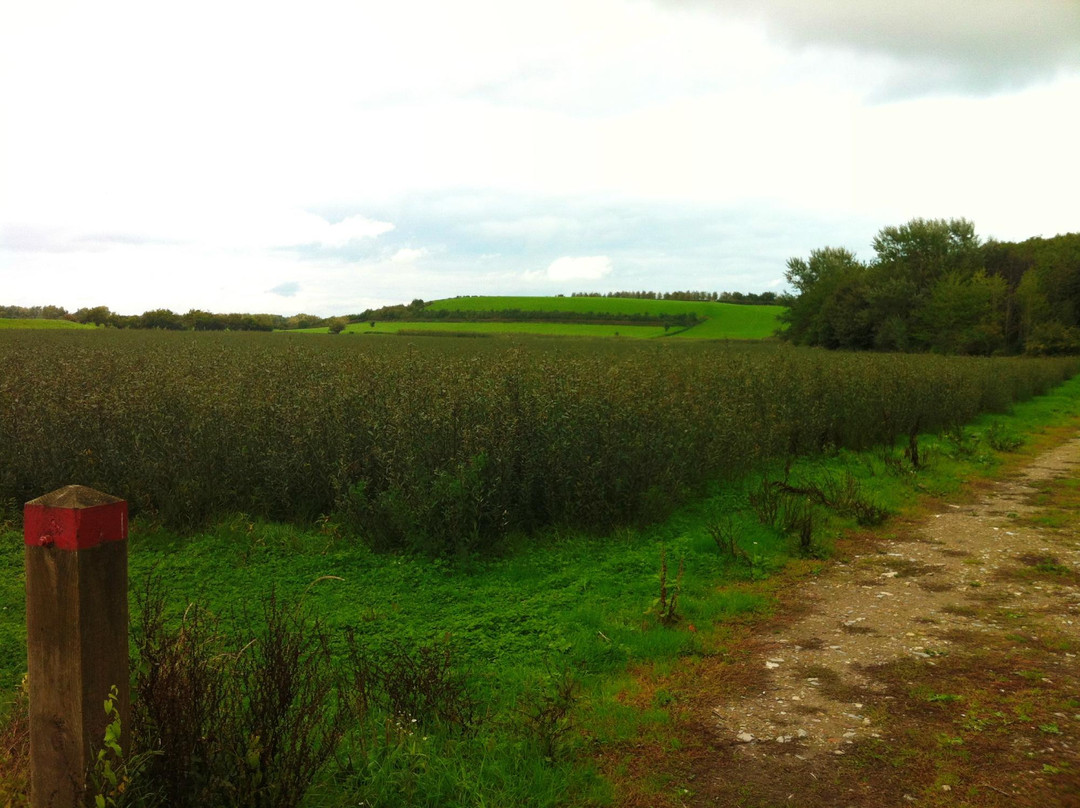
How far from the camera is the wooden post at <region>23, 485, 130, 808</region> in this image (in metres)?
2.43

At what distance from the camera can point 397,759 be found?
365cm

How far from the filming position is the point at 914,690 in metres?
4.68

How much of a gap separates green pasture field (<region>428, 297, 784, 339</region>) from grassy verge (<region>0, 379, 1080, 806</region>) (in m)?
64.4

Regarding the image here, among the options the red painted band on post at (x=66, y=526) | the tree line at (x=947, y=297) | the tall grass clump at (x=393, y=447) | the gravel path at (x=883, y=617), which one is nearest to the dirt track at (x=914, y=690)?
the gravel path at (x=883, y=617)

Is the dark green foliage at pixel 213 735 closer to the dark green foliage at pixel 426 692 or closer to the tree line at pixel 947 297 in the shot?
the dark green foliage at pixel 426 692

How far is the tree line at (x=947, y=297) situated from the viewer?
45531 millimetres

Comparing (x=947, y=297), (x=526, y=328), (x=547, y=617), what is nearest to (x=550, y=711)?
(x=547, y=617)

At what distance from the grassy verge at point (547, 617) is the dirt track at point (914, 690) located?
29cm

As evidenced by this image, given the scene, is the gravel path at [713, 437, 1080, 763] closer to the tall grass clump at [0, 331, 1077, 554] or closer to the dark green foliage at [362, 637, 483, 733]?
the dark green foliage at [362, 637, 483, 733]

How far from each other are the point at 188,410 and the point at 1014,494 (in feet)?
36.7

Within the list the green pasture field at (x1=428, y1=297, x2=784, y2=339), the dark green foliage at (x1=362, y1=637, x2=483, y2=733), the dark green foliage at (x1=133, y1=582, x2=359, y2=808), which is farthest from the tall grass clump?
the green pasture field at (x1=428, y1=297, x2=784, y2=339)

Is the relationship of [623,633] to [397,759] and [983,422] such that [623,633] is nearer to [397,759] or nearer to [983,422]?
[397,759]

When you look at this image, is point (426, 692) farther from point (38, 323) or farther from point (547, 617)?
point (38, 323)

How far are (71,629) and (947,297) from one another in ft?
170
